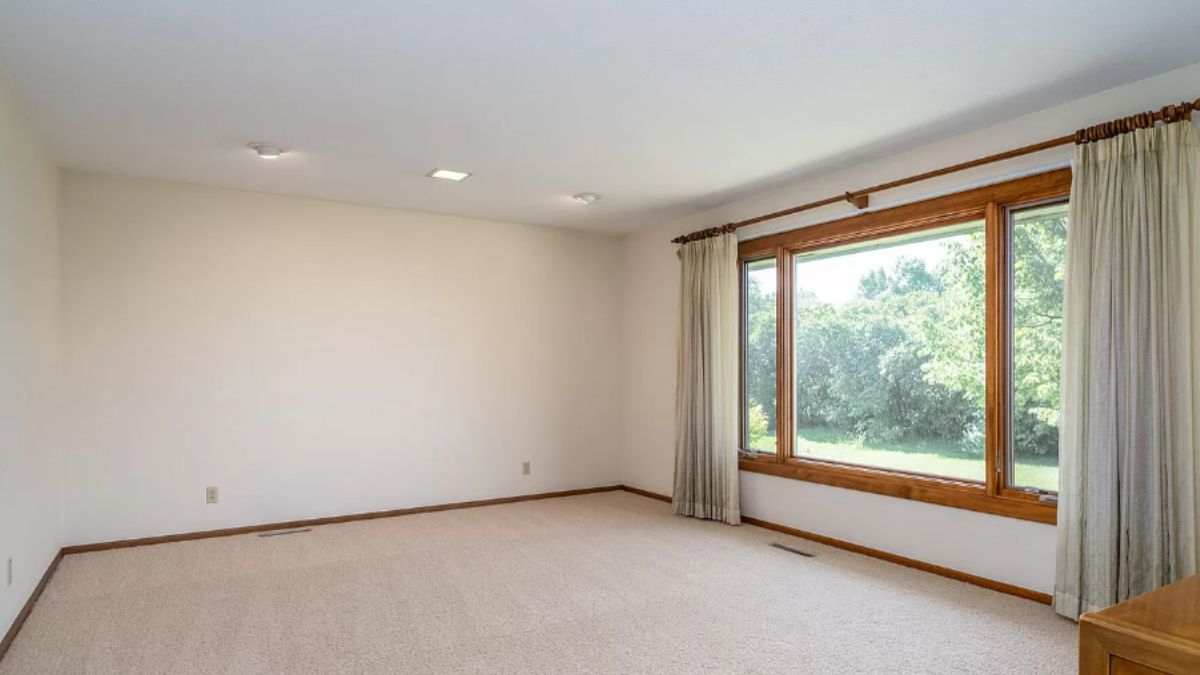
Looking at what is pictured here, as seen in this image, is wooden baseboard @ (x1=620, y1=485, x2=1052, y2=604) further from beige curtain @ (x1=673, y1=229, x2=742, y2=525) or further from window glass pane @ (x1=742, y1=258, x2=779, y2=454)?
window glass pane @ (x1=742, y1=258, x2=779, y2=454)

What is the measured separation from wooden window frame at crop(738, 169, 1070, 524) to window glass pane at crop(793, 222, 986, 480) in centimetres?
8

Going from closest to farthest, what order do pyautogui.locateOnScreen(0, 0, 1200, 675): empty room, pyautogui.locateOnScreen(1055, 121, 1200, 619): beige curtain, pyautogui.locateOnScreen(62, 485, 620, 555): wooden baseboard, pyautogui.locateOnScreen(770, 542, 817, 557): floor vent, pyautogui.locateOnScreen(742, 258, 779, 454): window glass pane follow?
pyautogui.locateOnScreen(0, 0, 1200, 675): empty room < pyautogui.locateOnScreen(1055, 121, 1200, 619): beige curtain < pyautogui.locateOnScreen(770, 542, 817, 557): floor vent < pyautogui.locateOnScreen(62, 485, 620, 555): wooden baseboard < pyautogui.locateOnScreen(742, 258, 779, 454): window glass pane

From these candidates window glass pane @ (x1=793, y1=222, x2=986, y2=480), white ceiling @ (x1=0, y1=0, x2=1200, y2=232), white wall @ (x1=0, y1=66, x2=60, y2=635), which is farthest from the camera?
window glass pane @ (x1=793, y1=222, x2=986, y2=480)

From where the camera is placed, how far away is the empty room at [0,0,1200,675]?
2.81 metres

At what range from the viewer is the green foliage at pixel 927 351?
11.9ft

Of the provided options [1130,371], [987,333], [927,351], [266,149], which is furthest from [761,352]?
[266,149]

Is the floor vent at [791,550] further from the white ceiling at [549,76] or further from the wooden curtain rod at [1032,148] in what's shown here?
the white ceiling at [549,76]

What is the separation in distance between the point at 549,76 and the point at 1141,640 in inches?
108

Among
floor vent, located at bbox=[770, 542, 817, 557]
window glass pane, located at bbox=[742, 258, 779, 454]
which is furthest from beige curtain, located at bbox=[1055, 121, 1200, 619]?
window glass pane, located at bbox=[742, 258, 779, 454]

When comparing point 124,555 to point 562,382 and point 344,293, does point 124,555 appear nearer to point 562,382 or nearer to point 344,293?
point 344,293

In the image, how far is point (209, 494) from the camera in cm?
490

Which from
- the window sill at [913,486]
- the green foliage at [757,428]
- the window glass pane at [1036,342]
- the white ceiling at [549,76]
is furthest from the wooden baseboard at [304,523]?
the window glass pane at [1036,342]

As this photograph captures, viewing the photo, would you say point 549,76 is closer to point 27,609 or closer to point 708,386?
point 708,386

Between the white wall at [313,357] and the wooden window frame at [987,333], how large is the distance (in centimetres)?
237
